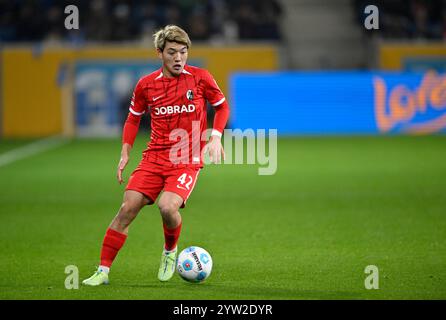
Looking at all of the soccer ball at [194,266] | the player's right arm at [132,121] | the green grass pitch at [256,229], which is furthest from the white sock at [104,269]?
the player's right arm at [132,121]

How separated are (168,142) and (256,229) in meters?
3.00

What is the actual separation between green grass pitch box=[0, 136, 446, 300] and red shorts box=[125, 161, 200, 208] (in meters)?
0.74

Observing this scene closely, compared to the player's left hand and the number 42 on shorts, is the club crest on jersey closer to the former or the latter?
the player's left hand

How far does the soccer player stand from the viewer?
24.0 feet

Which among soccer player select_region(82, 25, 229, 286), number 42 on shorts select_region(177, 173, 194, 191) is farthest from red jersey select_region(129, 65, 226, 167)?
number 42 on shorts select_region(177, 173, 194, 191)

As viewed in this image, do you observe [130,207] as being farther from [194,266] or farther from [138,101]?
[138,101]

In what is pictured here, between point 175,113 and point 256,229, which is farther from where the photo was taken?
point 256,229

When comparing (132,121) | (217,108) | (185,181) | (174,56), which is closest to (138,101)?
(132,121)

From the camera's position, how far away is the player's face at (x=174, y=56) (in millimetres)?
7262

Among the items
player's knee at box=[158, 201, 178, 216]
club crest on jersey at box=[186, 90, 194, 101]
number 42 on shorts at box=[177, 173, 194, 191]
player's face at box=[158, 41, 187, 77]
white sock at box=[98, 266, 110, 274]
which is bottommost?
white sock at box=[98, 266, 110, 274]

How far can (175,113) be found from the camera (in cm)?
749

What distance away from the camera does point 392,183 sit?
14227 millimetres

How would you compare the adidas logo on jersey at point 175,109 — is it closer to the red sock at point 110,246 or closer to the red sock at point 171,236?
the red sock at point 171,236

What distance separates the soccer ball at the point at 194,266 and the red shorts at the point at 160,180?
0.43 m
